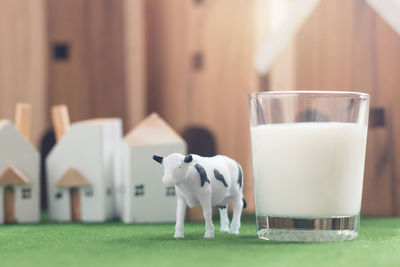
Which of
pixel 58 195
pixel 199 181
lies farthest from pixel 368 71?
pixel 58 195

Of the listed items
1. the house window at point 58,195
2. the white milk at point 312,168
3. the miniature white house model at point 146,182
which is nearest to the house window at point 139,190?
the miniature white house model at point 146,182

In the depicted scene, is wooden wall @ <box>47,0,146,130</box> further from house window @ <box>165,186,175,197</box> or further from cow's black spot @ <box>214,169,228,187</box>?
cow's black spot @ <box>214,169,228,187</box>

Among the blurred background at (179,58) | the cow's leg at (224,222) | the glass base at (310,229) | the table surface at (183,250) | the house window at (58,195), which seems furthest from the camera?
the blurred background at (179,58)

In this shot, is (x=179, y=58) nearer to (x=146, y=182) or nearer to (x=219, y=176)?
(x=146, y=182)

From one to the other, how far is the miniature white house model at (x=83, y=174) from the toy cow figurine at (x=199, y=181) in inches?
20.9

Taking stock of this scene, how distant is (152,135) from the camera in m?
1.54

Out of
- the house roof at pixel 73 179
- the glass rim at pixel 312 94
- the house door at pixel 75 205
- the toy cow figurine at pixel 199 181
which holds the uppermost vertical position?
the glass rim at pixel 312 94

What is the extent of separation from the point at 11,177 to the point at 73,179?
6.2 inches

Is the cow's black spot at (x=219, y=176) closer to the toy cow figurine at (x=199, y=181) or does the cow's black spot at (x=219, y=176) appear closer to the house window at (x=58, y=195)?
the toy cow figurine at (x=199, y=181)

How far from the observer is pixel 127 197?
1.51 metres

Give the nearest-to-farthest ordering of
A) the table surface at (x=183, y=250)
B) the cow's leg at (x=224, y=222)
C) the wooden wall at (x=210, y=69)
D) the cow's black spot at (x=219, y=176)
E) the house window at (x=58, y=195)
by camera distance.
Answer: the table surface at (x=183, y=250) → the cow's black spot at (x=219, y=176) → the cow's leg at (x=224, y=222) → the house window at (x=58, y=195) → the wooden wall at (x=210, y=69)

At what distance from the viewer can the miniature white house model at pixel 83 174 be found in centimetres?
157

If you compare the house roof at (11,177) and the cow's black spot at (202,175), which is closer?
the cow's black spot at (202,175)

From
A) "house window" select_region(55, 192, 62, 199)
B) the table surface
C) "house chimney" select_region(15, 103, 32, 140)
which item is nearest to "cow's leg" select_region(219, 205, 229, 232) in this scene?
the table surface
